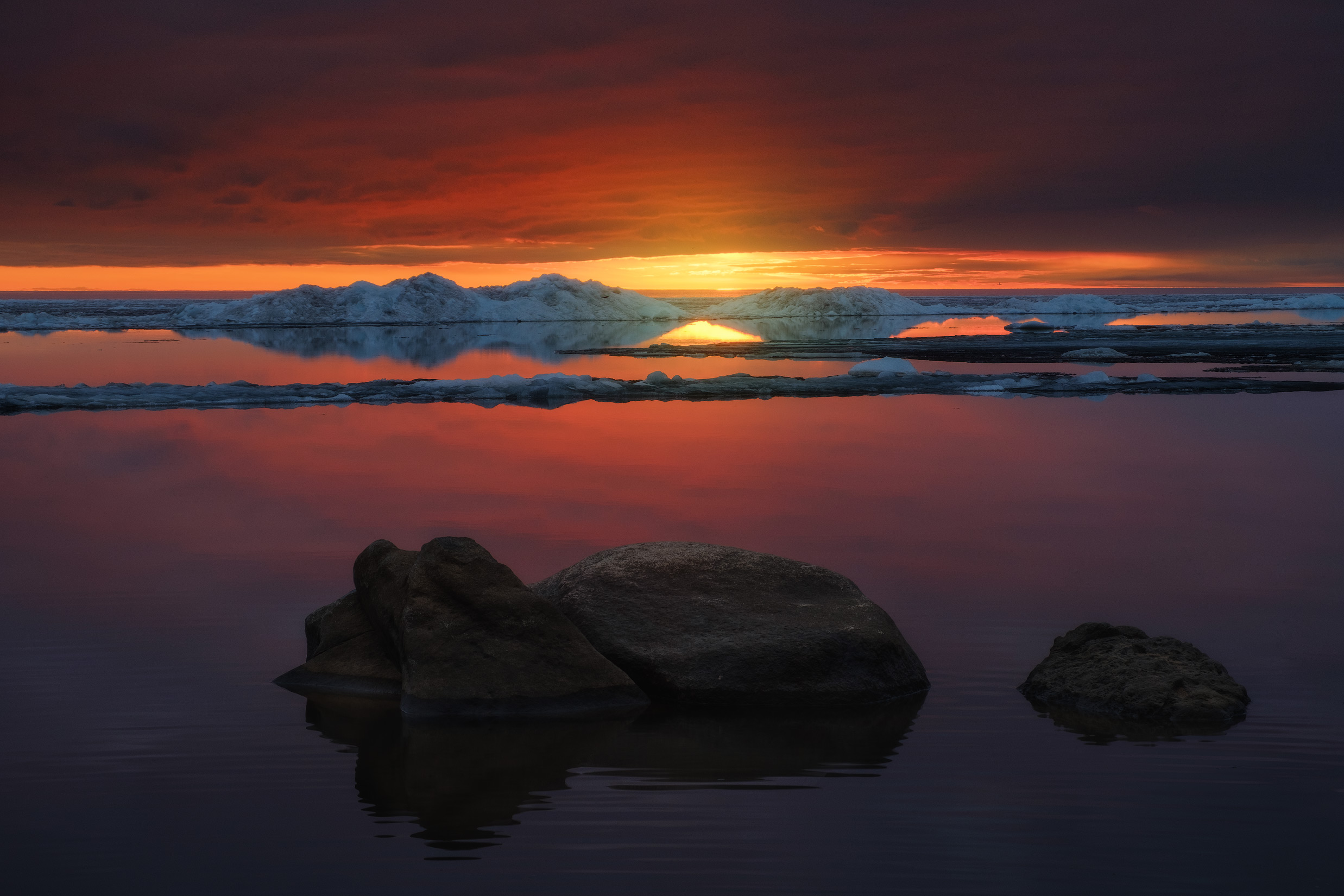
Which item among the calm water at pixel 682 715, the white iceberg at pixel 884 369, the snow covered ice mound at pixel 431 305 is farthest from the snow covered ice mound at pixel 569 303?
the calm water at pixel 682 715

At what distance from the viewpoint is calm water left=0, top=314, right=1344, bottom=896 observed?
4043mm

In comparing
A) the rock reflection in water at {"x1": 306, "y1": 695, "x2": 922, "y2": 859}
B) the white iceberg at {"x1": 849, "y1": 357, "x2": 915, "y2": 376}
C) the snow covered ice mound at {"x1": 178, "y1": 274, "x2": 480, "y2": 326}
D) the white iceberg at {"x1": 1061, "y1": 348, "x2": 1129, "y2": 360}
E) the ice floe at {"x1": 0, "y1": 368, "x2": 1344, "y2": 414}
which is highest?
the snow covered ice mound at {"x1": 178, "y1": 274, "x2": 480, "y2": 326}

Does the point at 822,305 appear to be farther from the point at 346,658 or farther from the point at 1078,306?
the point at 346,658

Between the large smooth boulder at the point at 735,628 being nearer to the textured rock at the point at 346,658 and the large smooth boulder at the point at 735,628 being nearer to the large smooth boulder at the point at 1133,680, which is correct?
the large smooth boulder at the point at 1133,680

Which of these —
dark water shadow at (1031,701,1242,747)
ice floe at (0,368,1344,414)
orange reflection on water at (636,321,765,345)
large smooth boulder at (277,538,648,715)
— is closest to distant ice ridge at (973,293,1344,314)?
orange reflection on water at (636,321,765,345)

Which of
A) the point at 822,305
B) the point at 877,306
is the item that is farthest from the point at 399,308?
the point at 877,306

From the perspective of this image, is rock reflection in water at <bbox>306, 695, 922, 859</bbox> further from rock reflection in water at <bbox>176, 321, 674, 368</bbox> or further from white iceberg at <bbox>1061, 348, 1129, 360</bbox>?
white iceberg at <bbox>1061, 348, 1129, 360</bbox>

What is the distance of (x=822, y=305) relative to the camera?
112 m

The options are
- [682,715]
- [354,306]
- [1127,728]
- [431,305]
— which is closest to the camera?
[1127,728]

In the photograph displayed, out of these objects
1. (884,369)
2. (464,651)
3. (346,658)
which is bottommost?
(346,658)

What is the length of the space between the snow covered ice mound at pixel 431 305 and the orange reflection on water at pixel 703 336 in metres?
32.9

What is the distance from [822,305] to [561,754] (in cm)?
10932

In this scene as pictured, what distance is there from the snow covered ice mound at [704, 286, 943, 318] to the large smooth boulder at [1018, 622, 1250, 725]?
10149 centimetres

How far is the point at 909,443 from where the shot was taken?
16047 millimetres
